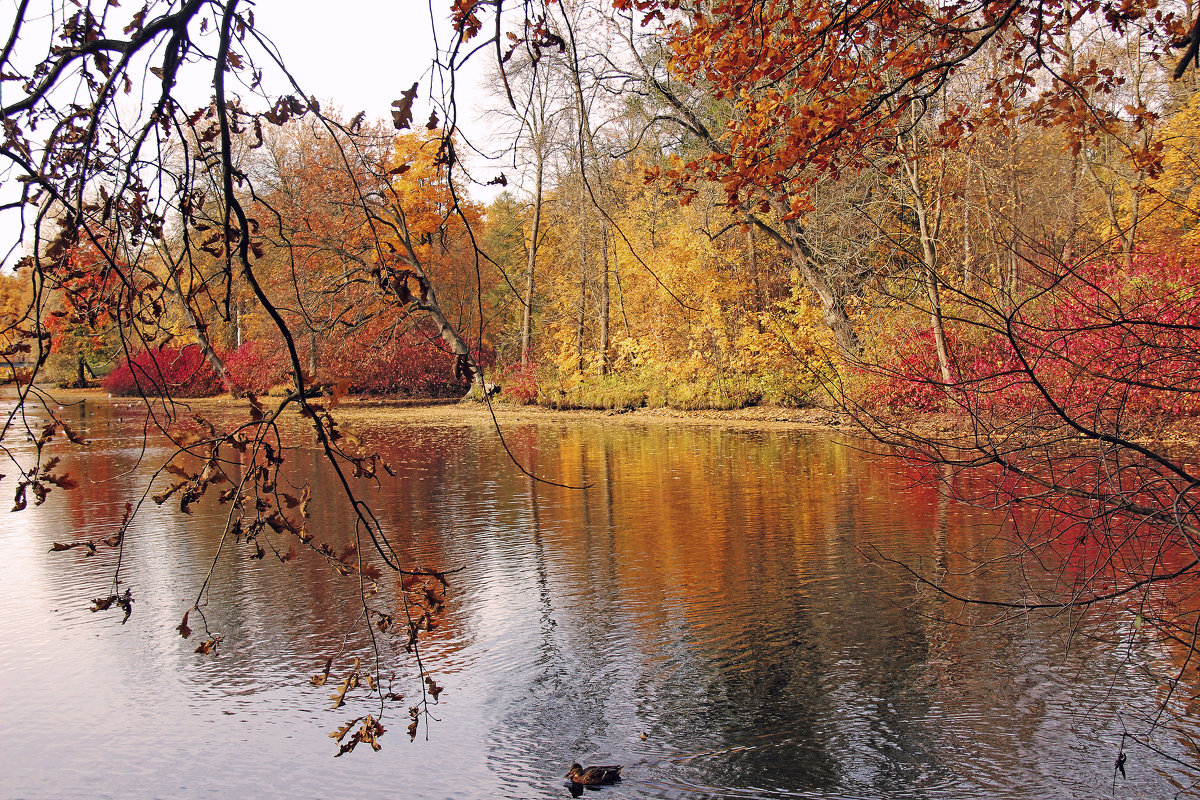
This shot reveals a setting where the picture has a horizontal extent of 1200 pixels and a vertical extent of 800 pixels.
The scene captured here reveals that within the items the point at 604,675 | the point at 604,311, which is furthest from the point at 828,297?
the point at 604,675

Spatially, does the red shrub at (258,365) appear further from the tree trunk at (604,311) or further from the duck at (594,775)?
the duck at (594,775)

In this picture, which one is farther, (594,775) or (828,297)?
(828,297)

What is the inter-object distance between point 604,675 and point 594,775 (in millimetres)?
1320

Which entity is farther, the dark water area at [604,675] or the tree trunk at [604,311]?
the tree trunk at [604,311]

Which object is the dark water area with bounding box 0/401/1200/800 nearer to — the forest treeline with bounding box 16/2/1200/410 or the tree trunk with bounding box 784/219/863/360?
the forest treeline with bounding box 16/2/1200/410

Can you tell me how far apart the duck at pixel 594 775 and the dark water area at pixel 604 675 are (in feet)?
0.25

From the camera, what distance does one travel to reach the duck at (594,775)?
4.74m

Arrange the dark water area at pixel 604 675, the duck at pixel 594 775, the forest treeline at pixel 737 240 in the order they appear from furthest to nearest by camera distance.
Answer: the forest treeline at pixel 737 240 → the dark water area at pixel 604 675 → the duck at pixel 594 775

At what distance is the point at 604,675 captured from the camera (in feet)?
19.9

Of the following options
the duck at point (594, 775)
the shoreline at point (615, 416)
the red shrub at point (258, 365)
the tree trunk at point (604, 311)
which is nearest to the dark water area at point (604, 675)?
the duck at point (594, 775)

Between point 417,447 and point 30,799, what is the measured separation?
A: 15.2 meters

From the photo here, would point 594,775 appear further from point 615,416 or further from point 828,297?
point 615,416

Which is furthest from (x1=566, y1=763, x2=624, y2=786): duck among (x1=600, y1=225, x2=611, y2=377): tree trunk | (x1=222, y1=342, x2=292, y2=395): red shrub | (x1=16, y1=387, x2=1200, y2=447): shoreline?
(x1=222, y1=342, x2=292, y2=395): red shrub

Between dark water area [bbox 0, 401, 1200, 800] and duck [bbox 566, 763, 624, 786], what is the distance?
0.25ft
